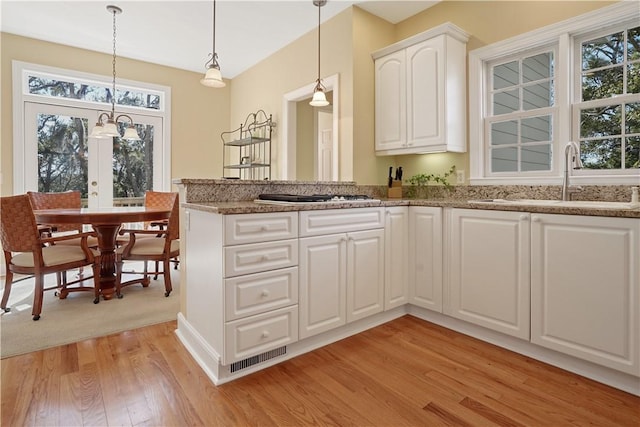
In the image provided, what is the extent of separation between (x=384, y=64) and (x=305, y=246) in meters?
2.06

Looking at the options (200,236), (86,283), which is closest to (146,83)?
(86,283)

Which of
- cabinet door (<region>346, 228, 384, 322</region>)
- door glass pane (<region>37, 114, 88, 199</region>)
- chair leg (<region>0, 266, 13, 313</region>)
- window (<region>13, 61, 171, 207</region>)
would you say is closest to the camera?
cabinet door (<region>346, 228, 384, 322</region>)

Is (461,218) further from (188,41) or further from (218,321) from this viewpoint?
(188,41)

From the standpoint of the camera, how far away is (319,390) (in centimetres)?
178

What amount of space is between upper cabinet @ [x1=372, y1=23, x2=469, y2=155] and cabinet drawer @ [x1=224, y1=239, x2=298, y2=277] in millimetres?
1589

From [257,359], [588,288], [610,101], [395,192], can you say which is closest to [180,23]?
[395,192]

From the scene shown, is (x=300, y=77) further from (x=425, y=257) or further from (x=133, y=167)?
(x=133, y=167)

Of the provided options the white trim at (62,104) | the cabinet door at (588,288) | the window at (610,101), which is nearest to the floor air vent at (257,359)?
the cabinet door at (588,288)

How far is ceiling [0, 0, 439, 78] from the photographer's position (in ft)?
10.8

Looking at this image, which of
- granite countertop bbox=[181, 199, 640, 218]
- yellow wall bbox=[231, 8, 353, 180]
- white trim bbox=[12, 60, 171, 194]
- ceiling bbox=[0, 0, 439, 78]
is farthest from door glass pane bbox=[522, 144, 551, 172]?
white trim bbox=[12, 60, 171, 194]

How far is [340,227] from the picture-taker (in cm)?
231

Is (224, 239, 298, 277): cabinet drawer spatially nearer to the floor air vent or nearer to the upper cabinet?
the floor air vent

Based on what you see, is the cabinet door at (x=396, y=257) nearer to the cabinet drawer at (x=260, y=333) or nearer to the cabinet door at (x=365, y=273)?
the cabinet door at (x=365, y=273)

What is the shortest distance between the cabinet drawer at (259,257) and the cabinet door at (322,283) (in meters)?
0.09
